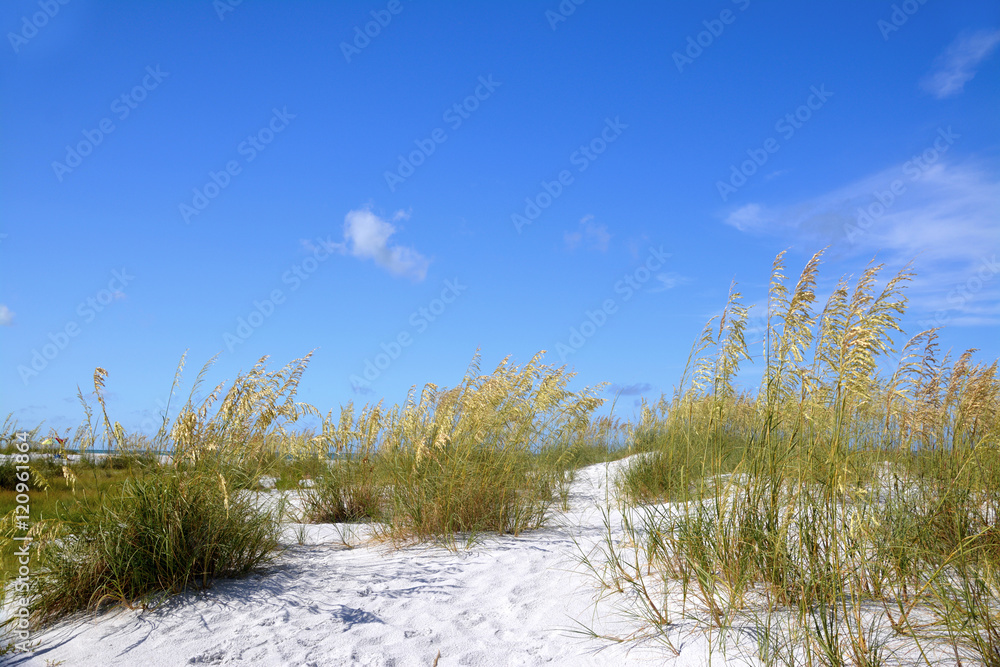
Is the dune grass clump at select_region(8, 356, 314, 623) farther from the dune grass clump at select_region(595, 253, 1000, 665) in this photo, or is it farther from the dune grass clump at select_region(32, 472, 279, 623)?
the dune grass clump at select_region(595, 253, 1000, 665)

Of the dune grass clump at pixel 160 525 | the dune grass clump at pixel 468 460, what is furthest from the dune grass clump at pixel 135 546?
the dune grass clump at pixel 468 460

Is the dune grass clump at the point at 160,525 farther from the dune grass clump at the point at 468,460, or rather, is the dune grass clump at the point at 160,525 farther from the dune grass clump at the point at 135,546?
the dune grass clump at the point at 468,460

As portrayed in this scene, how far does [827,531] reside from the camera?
9.75ft

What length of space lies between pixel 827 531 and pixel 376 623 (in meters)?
2.65

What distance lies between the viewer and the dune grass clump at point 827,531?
283cm

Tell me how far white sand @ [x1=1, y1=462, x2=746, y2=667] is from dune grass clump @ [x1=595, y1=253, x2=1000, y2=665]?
36cm

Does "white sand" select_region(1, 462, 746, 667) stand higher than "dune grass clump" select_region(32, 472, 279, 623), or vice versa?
"dune grass clump" select_region(32, 472, 279, 623)

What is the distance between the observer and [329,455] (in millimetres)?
7102

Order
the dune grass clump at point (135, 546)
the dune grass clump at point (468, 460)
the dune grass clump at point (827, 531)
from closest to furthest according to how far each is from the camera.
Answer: the dune grass clump at point (827, 531)
the dune grass clump at point (135, 546)
the dune grass clump at point (468, 460)

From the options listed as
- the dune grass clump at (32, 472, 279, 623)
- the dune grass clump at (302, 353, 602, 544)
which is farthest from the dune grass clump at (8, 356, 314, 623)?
the dune grass clump at (302, 353, 602, 544)

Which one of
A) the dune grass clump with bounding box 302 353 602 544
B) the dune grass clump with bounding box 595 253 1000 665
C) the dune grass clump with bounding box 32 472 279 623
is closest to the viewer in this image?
the dune grass clump with bounding box 595 253 1000 665

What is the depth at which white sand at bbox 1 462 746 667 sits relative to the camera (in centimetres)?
334

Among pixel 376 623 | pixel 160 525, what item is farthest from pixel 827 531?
pixel 160 525

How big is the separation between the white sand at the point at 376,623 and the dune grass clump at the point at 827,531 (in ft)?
1.19
